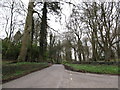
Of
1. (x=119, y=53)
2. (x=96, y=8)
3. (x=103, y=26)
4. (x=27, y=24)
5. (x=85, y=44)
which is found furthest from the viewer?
(x=85, y=44)

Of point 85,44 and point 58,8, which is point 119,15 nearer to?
point 58,8

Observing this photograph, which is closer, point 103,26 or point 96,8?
point 96,8

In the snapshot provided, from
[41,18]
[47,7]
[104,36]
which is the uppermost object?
[47,7]

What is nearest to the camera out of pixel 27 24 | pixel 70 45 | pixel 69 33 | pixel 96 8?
pixel 27 24

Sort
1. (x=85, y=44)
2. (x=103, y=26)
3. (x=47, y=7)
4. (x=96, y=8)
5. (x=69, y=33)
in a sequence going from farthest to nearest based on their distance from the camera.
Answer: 1. (x=85, y=44)
2. (x=69, y=33)
3. (x=103, y=26)
4. (x=96, y=8)
5. (x=47, y=7)

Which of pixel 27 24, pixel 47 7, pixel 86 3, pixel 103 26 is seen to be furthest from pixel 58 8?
pixel 103 26

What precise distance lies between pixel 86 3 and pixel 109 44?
901 cm

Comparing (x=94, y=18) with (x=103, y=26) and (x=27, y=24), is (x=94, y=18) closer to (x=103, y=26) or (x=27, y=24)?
(x=103, y=26)

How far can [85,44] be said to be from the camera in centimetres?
6969

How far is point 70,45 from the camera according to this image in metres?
60.8

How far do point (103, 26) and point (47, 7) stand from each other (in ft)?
39.1

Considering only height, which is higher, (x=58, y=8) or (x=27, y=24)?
(x=58, y=8)

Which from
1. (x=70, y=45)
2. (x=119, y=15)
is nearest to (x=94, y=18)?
(x=119, y=15)

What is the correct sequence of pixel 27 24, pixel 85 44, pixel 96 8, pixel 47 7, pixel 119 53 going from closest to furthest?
pixel 27 24 < pixel 47 7 < pixel 96 8 < pixel 119 53 < pixel 85 44
